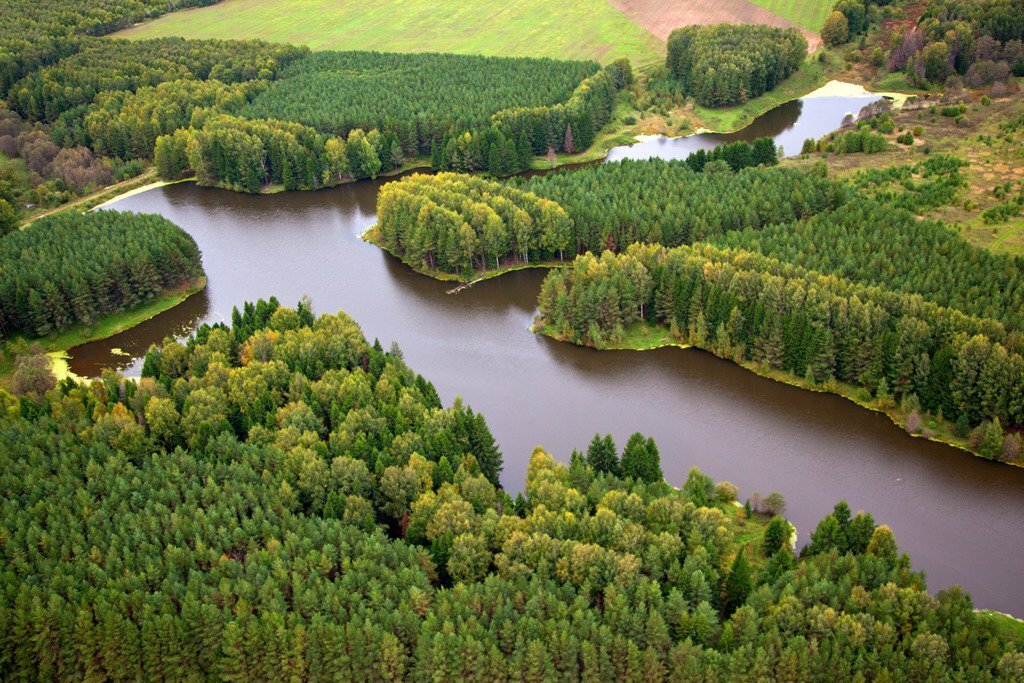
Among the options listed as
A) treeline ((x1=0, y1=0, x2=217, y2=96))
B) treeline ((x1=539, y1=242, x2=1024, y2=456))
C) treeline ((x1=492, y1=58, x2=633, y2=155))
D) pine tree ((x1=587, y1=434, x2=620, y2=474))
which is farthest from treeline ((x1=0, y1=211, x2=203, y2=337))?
treeline ((x1=0, y1=0, x2=217, y2=96))

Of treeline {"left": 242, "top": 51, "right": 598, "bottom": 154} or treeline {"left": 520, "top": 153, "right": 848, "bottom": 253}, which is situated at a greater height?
treeline {"left": 242, "top": 51, "right": 598, "bottom": 154}

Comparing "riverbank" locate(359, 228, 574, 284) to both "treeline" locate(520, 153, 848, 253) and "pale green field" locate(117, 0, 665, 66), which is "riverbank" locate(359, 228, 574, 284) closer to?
"treeline" locate(520, 153, 848, 253)

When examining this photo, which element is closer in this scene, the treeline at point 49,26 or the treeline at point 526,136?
the treeline at point 526,136

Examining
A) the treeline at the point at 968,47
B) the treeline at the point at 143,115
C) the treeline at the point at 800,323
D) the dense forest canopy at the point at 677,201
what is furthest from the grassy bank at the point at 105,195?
the treeline at the point at 968,47

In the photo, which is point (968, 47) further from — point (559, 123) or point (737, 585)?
point (737, 585)

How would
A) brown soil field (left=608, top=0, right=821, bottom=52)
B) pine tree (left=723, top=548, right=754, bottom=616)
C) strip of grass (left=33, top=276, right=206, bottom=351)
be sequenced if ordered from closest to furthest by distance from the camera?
pine tree (left=723, top=548, right=754, bottom=616) → strip of grass (left=33, top=276, right=206, bottom=351) → brown soil field (left=608, top=0, right=821, bottom=52)

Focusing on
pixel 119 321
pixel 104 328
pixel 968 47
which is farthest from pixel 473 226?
pixel 968 47

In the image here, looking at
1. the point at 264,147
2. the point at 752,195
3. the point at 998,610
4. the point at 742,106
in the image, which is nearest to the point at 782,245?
the point at 752,195

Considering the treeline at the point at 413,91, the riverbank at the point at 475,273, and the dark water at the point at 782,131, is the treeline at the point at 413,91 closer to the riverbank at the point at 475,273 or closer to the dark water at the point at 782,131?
the dark water at the point at 782,131

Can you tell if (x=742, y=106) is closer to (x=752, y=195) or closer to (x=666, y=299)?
(x=752, y=195)
